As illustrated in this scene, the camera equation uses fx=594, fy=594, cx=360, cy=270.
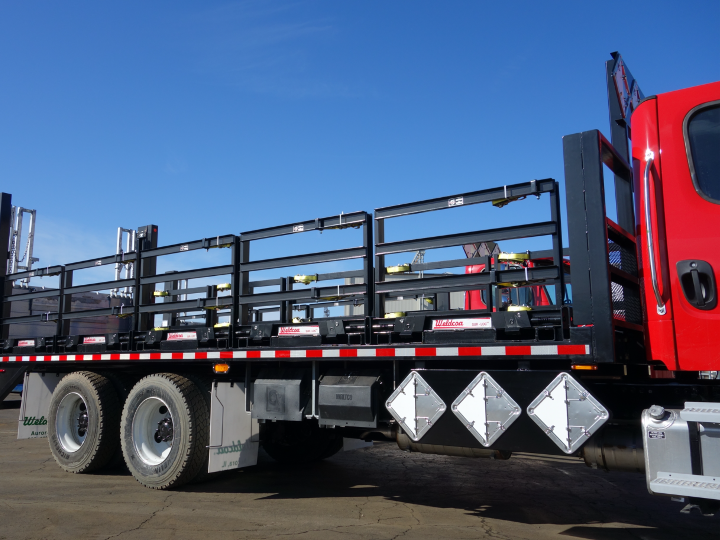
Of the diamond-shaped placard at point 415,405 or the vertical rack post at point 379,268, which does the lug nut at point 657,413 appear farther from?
the vertical rack post at point 379,268

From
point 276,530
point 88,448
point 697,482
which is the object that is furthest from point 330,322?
point 88,448

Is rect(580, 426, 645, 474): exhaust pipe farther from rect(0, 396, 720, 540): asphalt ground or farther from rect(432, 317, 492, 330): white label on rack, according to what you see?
rect(432, 317, 492, 330): white label on rack

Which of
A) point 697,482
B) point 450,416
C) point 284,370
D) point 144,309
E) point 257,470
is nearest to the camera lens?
point 697,482

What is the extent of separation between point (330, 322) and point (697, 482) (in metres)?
2.98

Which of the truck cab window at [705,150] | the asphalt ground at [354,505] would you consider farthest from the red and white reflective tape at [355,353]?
the asphalt ground at [354,505]

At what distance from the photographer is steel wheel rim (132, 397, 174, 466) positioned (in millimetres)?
6391

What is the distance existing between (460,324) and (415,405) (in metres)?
0.74

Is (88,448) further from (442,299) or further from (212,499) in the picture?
(442,299)

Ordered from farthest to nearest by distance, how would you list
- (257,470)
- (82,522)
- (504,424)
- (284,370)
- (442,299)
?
(442,299) < (257,470) < (284,370) < (82,522) < (504,424)

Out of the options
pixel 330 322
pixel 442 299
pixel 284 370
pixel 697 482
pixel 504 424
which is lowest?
pixel 697 482

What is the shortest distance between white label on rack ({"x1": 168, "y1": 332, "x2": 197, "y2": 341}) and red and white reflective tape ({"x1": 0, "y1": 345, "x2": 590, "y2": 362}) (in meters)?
0.17

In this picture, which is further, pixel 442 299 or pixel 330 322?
pixel 442 299

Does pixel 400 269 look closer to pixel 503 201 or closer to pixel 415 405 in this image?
pixel 503 201

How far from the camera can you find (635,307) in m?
4.42
